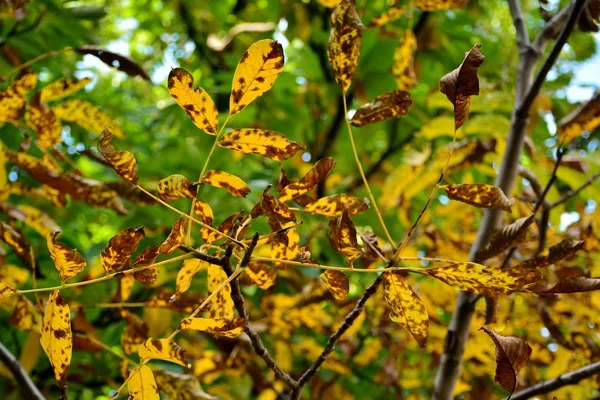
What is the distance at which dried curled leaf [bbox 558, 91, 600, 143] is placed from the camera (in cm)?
65

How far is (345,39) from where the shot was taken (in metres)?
0.49

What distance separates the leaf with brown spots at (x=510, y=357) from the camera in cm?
42

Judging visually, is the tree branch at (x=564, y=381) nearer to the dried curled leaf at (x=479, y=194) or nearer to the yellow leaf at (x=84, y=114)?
the dried curled leaf at (x=479, y=194)

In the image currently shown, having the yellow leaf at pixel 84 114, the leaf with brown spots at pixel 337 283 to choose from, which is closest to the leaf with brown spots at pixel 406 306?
the leaf with brown spots at pixel 337 283

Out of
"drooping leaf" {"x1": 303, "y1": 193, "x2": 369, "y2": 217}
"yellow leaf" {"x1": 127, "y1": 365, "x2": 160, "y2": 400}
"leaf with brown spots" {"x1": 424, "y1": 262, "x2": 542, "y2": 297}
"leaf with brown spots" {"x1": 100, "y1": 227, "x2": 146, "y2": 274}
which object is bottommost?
"yellow leaf" {"x1": 127, "y1": 365, "x2": 160, "y2": 400}

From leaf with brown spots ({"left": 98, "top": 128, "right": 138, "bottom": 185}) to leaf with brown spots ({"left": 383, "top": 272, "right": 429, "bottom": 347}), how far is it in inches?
8.0

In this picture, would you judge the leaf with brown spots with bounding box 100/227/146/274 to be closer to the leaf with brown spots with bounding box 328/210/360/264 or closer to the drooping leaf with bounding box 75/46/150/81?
the leaf with brown spots with bounding box 328/210/360/264

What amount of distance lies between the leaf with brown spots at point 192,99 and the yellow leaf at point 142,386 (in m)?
0.18

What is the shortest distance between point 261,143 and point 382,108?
0.14 meters

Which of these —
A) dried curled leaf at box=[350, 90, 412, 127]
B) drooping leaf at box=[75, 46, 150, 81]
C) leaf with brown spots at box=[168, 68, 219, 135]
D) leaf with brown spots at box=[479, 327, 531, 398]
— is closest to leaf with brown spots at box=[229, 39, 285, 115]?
leaf with brown spots at box=[168, 68, 219, 135]

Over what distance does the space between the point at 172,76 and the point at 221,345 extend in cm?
67

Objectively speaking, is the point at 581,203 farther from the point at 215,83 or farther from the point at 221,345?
the point at 215,83

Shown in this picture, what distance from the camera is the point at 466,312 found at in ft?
2.42

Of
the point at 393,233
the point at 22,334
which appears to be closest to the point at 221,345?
the point at 22,334
